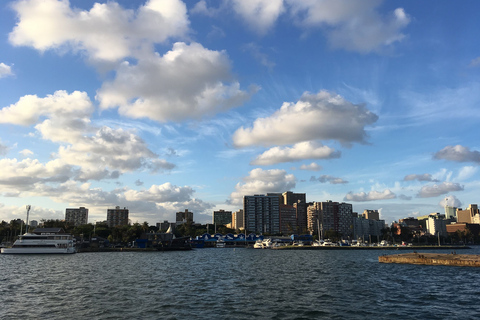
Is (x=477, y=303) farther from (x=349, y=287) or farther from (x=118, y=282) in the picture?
(x=118, y=282)

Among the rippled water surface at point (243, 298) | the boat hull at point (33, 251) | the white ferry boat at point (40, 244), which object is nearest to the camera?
the rippled water surface at point (243, 298)

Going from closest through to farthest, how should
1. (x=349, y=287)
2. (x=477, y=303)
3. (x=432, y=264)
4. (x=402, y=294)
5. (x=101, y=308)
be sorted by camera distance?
1. (x=101, y=308)
2. (x=477, y=303)
3. (x=402, y=294)
4. (x=349, y=287)
5. (x=432, y=264)

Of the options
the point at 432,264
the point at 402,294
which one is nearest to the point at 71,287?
the point at 402,294

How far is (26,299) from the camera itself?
1807 inches

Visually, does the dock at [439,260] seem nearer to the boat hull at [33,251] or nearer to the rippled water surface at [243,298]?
the rippled water surface at [243,298]

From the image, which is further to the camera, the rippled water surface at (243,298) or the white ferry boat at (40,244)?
the white ferry boat at (40,244)

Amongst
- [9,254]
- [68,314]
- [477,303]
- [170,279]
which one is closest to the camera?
[68,314]

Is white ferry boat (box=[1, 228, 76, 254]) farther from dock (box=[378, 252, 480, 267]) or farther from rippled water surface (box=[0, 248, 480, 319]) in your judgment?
dock (box=[378, 252, 480, 267])

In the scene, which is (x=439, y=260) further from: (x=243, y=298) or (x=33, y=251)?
(x=33, y=251)

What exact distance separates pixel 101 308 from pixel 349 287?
36.7 meters

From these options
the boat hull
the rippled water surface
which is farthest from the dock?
the boat hull

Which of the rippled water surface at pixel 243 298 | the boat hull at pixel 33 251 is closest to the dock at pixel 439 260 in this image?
the rippled water surface at pixel 243 298

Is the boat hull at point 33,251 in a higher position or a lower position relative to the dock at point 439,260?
lower

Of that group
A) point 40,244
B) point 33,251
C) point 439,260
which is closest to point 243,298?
point 439,260
